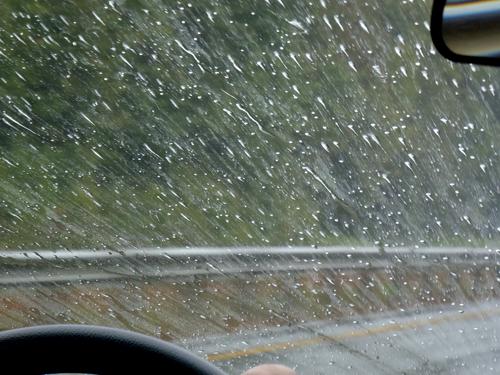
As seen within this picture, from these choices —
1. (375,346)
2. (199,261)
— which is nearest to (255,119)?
(199,261)

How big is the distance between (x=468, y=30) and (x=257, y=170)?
315cm

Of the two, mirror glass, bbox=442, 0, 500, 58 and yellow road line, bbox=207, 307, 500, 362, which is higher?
mirror glass, bbox=442, 0, 500, 58

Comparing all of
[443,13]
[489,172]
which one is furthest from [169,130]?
[443,13]

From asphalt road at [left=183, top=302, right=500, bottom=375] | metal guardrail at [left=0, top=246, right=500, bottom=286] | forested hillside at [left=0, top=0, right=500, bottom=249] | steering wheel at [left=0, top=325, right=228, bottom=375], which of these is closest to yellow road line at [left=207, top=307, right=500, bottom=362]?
asphalt road at [left=183, top=302, right=500, bottom=375]

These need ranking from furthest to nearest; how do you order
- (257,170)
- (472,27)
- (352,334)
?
(257,170) → (352,334) → (472,27)

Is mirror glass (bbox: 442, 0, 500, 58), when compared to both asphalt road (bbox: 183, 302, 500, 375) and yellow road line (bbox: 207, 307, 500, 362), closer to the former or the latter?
asphalt road (bbox: 183, 302, 500, 375)

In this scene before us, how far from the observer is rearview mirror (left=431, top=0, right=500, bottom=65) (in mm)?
1924

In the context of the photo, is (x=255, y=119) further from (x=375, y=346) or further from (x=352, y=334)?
(x=375, y=346)

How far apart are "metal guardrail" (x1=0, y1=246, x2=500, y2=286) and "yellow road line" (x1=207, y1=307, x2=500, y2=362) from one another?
1.14ft

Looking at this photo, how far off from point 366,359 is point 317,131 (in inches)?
69.1

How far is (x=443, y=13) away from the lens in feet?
6.99

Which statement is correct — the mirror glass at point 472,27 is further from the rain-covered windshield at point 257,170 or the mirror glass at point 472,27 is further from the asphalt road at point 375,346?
the rain-covered windshield at point 257,170

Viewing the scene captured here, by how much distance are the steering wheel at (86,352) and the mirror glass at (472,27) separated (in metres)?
1.01

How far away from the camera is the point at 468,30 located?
2045 mm
